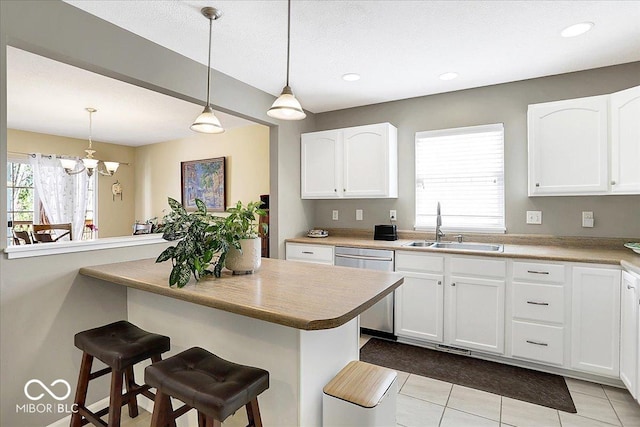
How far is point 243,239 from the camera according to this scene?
171 cm

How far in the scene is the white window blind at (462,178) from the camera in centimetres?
322

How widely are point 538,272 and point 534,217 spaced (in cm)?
78

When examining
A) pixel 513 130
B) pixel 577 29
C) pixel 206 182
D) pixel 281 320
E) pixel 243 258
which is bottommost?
pixel 281 320

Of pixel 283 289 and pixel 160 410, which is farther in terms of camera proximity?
pixel 283 289

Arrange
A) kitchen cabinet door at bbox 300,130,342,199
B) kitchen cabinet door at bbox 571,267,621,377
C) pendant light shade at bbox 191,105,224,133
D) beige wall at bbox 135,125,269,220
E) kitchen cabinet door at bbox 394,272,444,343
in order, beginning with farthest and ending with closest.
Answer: beige wall at bbox 135,125,269,220 → kitchen cabinet door at bbox 300,130,342,199 → kitchen cabinet door at bbox 394,272,444,343 → kitchen cabinet door at bbox 571,267,621,377 → pendant light shade at bbox 191,105,224,133

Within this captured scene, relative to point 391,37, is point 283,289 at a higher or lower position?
lower

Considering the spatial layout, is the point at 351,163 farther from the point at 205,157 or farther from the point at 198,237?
the point at 205,157

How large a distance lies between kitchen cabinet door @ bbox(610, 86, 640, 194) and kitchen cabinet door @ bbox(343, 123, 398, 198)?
5.78ft

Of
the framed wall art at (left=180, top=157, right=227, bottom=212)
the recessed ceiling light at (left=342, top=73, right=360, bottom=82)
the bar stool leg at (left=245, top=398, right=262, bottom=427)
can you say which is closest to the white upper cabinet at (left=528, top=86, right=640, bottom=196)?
the recessed ceiling light at (left=342, top=73, right=360, bottom=82)

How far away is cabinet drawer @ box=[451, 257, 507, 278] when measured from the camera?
2.61 m

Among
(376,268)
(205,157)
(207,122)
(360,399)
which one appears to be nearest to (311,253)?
(376,268)

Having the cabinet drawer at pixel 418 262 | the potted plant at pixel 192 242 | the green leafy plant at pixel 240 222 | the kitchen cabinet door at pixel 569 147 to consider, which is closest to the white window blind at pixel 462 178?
the kitchen cabinet door at pixel 569 147

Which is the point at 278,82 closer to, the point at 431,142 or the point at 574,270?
the point at 431,142

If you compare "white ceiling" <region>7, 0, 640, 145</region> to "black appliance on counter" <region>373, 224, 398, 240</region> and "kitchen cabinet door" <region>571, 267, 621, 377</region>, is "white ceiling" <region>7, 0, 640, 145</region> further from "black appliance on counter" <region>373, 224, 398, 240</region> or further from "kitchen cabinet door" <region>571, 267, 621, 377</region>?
"kitchen cabinet door" <region>571, 267, 621, 377</region>
